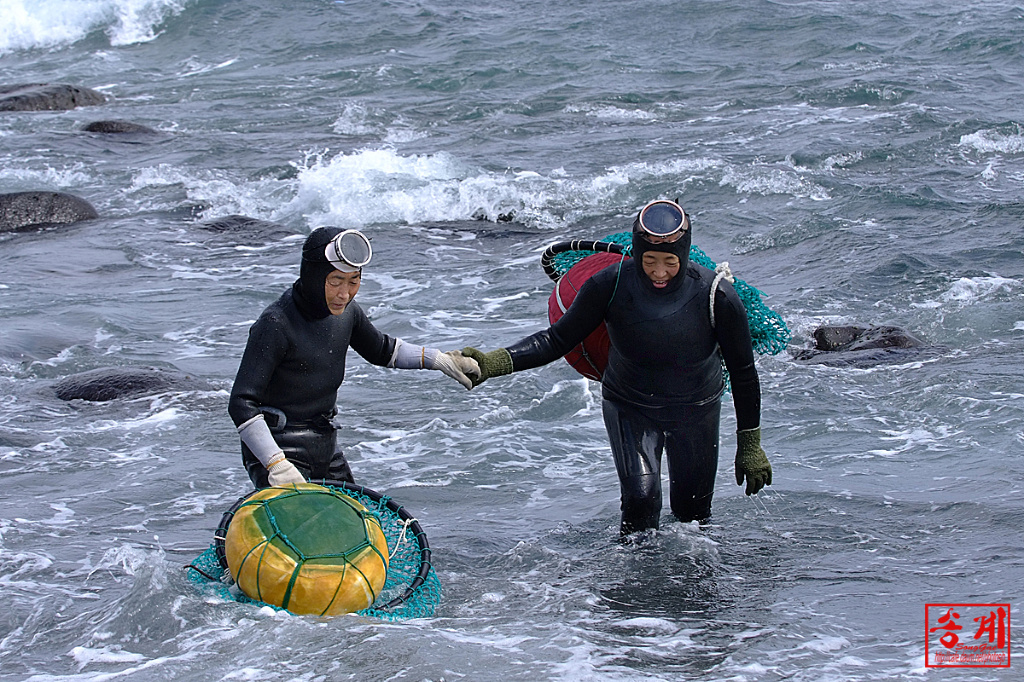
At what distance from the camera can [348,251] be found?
5.13 metres

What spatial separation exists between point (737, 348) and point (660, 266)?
A: 574mm

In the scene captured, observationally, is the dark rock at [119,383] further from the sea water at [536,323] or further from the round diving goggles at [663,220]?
the round diving goggles at [663,220]

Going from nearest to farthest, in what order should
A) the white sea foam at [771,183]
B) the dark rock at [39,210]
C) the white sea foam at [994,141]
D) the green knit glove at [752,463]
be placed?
the green knit glove at [752,463] < the dark rock at [39,210] < the white sea foam at [771,183] < the white sea foam at [994,141]

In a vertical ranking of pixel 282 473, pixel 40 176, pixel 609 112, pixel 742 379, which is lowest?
pixel 282 473

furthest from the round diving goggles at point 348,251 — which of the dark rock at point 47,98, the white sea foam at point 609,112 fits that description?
the dark rock at point 47,98

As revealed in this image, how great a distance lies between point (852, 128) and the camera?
19.2m

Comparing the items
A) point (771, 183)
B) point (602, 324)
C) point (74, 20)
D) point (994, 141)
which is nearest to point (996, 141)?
point (994, 141)

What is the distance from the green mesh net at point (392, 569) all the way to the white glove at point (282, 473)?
16 cm

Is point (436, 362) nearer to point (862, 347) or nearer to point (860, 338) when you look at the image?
point (862, 347)

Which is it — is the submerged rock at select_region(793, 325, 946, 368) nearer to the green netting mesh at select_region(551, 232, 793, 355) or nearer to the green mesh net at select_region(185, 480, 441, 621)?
the green netting mesh at select_region(551, 232, 793, 355)

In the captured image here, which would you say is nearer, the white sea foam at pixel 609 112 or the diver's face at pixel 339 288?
the diver's face at pixel 339 288

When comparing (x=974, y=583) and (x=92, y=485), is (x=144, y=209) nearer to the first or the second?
(x=92, y=485)

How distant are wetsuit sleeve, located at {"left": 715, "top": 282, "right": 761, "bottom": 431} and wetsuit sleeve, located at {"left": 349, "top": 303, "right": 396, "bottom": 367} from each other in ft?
5.47

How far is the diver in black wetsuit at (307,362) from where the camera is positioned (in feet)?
16.9
